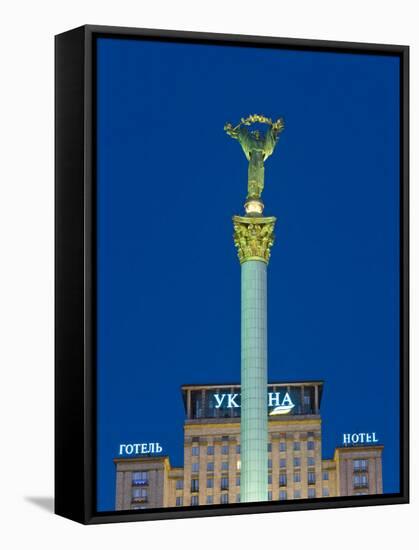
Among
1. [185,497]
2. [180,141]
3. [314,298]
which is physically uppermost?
[180,141]

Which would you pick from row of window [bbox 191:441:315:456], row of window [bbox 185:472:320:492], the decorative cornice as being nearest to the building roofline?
row of window [bbox 191:441:315:456]

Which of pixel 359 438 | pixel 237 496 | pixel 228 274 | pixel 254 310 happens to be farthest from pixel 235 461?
pixel 228 274

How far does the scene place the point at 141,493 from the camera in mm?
20641

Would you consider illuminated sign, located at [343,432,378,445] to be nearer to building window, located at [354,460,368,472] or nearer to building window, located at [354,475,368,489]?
building window, located at [354,460,368,472]

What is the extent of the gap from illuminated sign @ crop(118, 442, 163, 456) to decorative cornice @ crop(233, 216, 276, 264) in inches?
75.2

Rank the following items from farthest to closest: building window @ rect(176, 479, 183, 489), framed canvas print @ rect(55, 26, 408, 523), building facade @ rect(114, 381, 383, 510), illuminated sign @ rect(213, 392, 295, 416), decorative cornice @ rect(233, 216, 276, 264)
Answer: illuminated sign @ rect(213, 392, 295, 416) < decorative cornice @ rect(233, 216, 276, 264) < building window @ rect(176, 479, 183, 489) < building facade @ rect(114, 381, 383, 510) < framed canvas print @ rect(55, 26, 408, 523)

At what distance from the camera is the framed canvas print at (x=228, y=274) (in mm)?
20391

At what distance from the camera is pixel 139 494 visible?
67.7ft

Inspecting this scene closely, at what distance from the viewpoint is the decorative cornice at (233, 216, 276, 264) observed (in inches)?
825

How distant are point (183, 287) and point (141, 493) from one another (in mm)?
1929

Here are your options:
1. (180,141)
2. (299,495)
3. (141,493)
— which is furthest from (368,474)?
(180,141)

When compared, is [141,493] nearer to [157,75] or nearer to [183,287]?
[183,287]

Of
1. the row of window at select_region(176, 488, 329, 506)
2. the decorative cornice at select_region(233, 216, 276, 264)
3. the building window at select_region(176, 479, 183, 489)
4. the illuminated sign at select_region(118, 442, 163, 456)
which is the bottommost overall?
the row of window at select_region(176, 488, 329, 506)

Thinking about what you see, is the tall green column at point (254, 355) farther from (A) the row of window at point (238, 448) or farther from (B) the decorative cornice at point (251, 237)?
(A) the row of window at point (238, 448)
